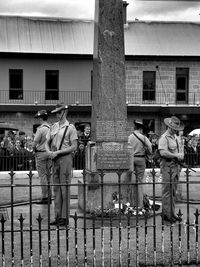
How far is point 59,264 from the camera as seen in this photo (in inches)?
268

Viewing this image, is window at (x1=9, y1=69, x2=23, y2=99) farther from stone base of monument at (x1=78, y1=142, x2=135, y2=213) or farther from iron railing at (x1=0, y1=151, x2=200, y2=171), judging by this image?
stone base of monument at (x1=78, y1=142, x2=135, y2=213)

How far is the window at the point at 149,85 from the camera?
3519 centimetres

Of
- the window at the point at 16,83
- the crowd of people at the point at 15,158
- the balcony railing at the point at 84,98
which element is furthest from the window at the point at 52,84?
the crowd of people at the point at 15,158

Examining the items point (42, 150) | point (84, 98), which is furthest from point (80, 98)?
point (42, 150)

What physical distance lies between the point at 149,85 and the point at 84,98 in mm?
4026

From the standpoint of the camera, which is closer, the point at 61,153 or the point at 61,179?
the point at 61,153

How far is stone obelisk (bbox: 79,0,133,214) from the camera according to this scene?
10.6 meters

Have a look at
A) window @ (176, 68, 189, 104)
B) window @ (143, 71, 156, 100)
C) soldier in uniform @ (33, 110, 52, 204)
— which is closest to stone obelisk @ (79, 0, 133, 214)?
soldier in uniform @ (33, 110, 52, 204)

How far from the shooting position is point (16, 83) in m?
34.8

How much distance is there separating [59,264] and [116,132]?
4.39 meters

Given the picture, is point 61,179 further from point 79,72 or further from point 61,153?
point 79,72

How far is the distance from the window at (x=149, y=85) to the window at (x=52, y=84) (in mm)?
5285

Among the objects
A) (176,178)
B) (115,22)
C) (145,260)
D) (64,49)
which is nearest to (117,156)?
(176,178)

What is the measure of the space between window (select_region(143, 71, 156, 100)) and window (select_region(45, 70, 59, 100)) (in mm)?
5285
